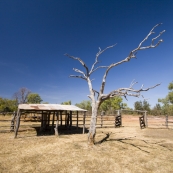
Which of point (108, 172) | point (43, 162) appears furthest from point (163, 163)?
point (43, 162)

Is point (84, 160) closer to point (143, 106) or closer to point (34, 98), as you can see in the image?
point (143, 106)

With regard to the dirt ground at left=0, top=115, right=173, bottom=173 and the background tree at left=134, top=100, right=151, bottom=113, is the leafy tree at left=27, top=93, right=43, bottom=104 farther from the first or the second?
the dirt ground at left=0, top=115, right=173, bottom=173

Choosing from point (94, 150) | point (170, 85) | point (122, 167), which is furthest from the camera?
point (170, 85)

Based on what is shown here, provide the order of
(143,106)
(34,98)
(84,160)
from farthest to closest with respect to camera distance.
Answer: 1. (34,98)
2. (143,106)
3. (84,160)

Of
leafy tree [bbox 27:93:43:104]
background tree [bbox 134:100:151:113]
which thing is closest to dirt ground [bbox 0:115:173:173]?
background tree [bbox 134:100:151:113]

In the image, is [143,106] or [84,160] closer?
[84,160]

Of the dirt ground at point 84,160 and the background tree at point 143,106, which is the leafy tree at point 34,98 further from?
the dirt ground at point 84,160

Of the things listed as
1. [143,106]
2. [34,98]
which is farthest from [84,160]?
[34,98]

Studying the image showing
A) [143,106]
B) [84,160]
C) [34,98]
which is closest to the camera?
[84,160]

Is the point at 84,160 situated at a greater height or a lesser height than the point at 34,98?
lesser

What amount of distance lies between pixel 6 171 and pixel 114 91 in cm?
801

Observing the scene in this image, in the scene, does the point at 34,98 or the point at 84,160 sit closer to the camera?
the point at 84,160

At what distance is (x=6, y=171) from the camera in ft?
20.6

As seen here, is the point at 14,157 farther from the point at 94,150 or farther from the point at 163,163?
the point at 163,163
